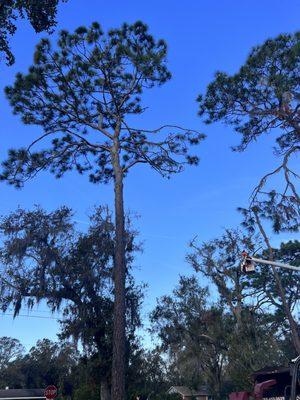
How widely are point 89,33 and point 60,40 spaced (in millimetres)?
1322

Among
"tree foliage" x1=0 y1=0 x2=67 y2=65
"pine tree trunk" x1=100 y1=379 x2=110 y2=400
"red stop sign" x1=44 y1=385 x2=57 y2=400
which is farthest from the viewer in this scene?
"pine tree trunk" x1=100 y1=379 x2=110 y2=400

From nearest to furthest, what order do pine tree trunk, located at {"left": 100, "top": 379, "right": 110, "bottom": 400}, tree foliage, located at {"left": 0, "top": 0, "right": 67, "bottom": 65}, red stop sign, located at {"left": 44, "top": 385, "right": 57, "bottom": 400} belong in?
tree foliage, located at {"left": 0, "top": 0, "right": 67, "bottom": 65} < red stop sign, located at {"left": 44, "top": 385, "right": 57, "bottom": 400} < pine tree trunk, located at {"left": 100, "top": 379, "right": 110, "bottom": 400}

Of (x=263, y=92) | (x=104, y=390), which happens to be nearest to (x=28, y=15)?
(x=263, y=92)

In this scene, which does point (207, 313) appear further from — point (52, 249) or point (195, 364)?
point (52, 249)

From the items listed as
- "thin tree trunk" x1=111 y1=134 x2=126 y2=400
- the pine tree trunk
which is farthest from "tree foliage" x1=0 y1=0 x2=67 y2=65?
the pine tree trunk

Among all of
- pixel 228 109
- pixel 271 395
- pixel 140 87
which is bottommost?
pixel 271 395

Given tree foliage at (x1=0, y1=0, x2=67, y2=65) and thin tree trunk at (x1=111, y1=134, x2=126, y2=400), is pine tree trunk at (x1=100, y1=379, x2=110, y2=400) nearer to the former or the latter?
thin tree trunk at (x1=111, y1=134, x2=126, y2=400)

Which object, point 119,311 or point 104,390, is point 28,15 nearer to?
point 119,311

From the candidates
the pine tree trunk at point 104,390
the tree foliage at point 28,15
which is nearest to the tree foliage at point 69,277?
the pine tree trunk at point 104,390

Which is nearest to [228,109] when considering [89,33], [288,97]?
[288,97]

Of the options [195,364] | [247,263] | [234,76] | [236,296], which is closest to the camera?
[247,263]

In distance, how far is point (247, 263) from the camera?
14.6 m

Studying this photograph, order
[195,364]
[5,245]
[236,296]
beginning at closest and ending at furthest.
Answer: [5,245] → [236,296] → [195,364]

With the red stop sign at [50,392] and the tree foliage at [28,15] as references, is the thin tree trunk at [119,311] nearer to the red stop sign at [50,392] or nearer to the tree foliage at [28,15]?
the red stop sign at [50,392]
